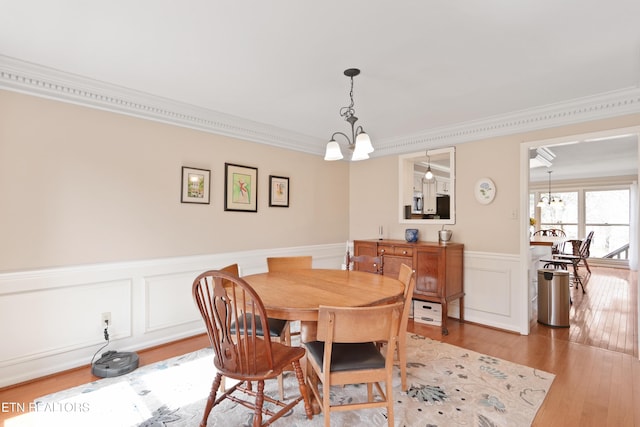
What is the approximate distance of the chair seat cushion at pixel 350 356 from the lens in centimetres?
177

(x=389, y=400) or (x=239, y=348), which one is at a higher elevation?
(x=239, y=348)

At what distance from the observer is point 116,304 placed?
297cm

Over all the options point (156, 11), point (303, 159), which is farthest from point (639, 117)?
point (156, 11)

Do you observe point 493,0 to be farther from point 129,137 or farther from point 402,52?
point 129,137

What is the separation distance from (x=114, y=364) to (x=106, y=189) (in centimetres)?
146

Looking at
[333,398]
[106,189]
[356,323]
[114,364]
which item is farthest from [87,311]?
[356,323]

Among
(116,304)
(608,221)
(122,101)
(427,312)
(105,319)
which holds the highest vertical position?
(122,101)

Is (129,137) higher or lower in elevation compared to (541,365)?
higher

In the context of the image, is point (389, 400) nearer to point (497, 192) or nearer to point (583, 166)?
point (497, 192)

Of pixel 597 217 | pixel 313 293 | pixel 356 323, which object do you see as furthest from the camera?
pixel 597 217

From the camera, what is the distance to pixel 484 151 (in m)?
3.92

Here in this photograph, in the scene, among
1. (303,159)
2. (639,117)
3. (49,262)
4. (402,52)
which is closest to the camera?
(402,52)

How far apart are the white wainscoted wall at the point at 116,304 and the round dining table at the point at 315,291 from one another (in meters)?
1.19

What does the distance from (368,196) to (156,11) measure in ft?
12.2
